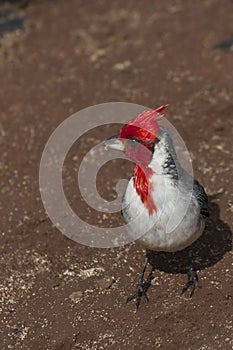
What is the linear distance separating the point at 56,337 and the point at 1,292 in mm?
908

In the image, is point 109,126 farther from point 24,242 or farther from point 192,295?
point 192,295

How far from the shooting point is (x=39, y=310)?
6105mm

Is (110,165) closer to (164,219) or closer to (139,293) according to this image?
(139,293)

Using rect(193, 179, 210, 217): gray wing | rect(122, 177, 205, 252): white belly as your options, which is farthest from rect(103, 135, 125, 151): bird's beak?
rect(193, 179, 210, 217): gray wing

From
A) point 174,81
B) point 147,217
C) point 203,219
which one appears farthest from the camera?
point 174,81

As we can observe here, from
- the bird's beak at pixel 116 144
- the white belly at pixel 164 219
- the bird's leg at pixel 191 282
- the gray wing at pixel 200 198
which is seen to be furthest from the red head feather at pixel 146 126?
the bird's leg at pixel 191 282

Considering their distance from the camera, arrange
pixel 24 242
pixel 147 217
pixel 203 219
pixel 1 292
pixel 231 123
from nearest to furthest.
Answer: pixel 147 217 → pixel 203 219 → pixel 1 292 → pixel 24 242 → pixel 231 123

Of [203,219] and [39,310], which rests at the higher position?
[203,219]

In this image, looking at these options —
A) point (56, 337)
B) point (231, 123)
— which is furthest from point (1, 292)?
point (231, 123)

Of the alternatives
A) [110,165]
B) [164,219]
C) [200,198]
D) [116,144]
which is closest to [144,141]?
[116,144]

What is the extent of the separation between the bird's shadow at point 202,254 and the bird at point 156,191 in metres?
0.79

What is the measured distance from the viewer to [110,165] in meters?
7.82

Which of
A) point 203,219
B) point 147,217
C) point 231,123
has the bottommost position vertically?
point 231,123

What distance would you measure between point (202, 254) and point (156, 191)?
146cm
